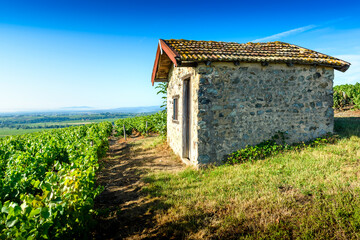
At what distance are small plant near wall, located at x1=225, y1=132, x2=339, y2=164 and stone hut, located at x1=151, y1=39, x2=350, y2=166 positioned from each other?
0.18 metres

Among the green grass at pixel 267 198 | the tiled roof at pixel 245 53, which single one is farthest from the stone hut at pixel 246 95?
the green grass at pixel 267 198

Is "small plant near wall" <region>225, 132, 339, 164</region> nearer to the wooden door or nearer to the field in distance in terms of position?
the wooden door

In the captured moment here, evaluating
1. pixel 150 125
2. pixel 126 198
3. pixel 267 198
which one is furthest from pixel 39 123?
pixel 267 198

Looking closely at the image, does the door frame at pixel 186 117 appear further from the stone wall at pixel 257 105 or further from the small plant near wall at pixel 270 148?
the small plant near wall at pixel 270 148

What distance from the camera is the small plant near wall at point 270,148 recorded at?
262 inches

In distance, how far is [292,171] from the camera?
538 cm

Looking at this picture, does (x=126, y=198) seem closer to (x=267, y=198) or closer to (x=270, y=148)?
(x=267, y=198)

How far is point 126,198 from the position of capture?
5.11 meters

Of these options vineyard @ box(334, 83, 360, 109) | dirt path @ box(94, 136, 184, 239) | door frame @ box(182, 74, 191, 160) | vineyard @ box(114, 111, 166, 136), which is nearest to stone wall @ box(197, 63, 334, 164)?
door frame @ box(182, 74, 191, 160)

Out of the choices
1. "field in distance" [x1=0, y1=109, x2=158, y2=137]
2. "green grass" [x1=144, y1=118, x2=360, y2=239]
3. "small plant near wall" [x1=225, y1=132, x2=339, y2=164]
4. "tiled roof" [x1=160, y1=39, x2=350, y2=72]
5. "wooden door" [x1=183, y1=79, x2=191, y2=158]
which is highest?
"tiled roof" [x1=160, y1=39, x2=350, y2=72]

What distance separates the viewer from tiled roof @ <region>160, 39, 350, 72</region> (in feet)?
21.2

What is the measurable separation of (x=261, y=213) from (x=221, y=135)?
3.24m

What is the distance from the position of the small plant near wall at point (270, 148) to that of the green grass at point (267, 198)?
0.30 metres

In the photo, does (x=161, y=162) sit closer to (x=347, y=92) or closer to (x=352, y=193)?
(x=352, y=193)
